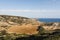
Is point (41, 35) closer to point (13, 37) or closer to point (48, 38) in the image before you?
point (48, 38)

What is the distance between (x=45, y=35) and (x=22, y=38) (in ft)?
7.52

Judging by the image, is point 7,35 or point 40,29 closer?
point 7,35

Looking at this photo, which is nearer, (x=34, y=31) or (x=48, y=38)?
(x=48, y=38)

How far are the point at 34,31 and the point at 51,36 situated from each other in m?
3.28

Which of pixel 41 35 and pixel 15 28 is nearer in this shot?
pixel 41 35

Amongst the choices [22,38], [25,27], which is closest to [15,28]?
[25,27]

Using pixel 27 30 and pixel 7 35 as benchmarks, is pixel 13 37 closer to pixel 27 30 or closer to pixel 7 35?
pixel 7 35

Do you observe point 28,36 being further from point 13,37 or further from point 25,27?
point 25,27

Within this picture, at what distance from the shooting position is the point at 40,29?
71.9ft

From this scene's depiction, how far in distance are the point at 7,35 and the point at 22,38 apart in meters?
1.51

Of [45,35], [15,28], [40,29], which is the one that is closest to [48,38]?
[45,35]

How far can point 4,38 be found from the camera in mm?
18062

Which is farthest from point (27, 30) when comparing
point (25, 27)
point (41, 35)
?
point (41, 35)

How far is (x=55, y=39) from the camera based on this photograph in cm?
1867
